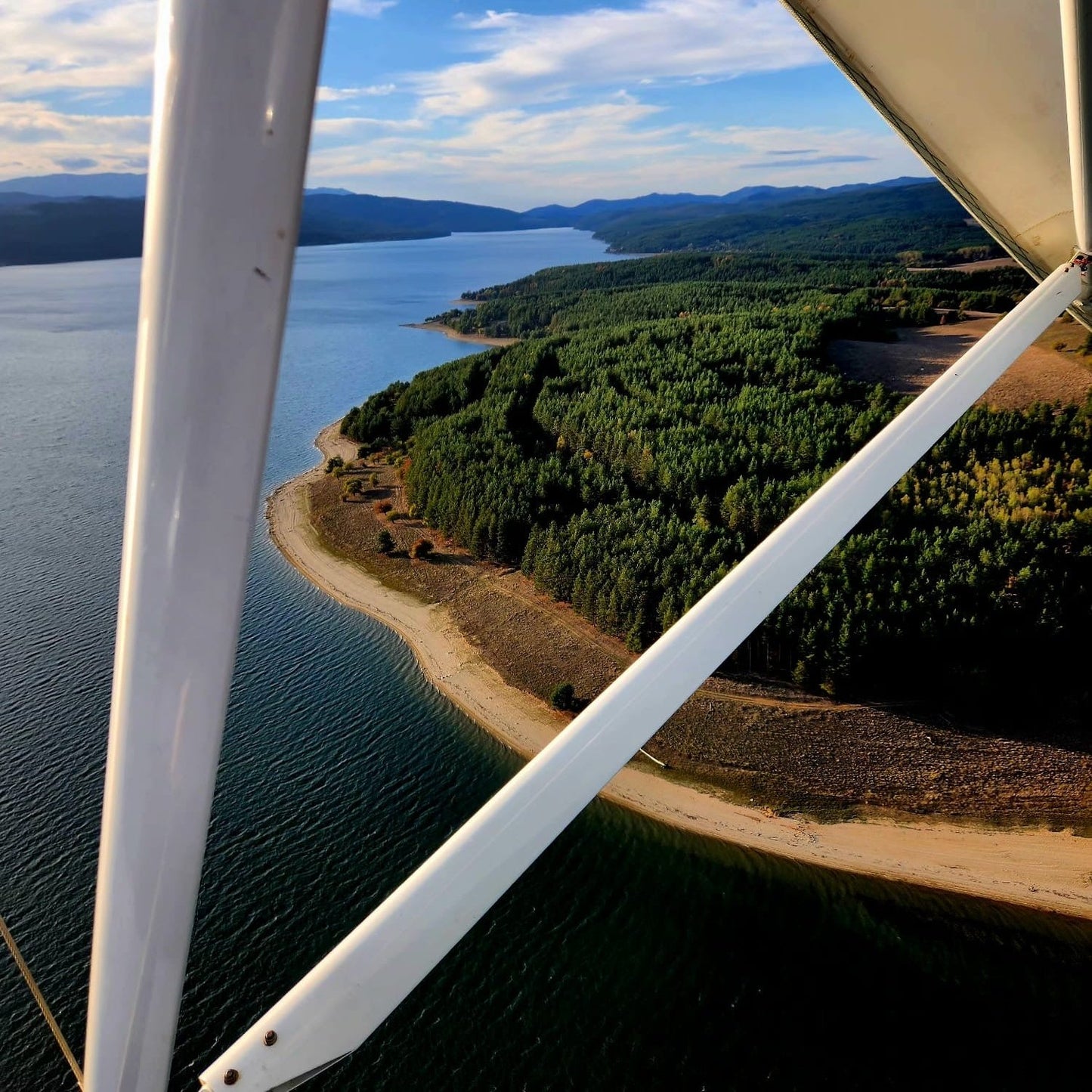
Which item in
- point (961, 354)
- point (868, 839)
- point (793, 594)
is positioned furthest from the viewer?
point (961, 354)

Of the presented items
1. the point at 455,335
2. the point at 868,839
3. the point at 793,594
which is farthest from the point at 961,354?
the point at 455,335

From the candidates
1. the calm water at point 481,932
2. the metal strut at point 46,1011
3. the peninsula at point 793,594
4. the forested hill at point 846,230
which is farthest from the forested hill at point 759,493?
the forested hill at point 846,230

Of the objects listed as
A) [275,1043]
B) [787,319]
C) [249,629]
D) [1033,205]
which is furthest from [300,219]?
[787,319]

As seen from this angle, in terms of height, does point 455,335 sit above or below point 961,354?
below

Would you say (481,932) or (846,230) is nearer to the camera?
(481,932)

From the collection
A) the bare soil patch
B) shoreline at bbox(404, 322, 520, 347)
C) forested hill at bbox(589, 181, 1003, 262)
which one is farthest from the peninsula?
forested hill at bbox(589, 181, 1003, 262)

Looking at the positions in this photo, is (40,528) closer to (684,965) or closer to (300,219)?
(684,965)

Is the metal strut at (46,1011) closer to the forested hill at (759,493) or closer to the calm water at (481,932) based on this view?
the calm water at (481,932)

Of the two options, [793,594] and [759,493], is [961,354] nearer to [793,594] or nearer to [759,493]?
[759,493]
